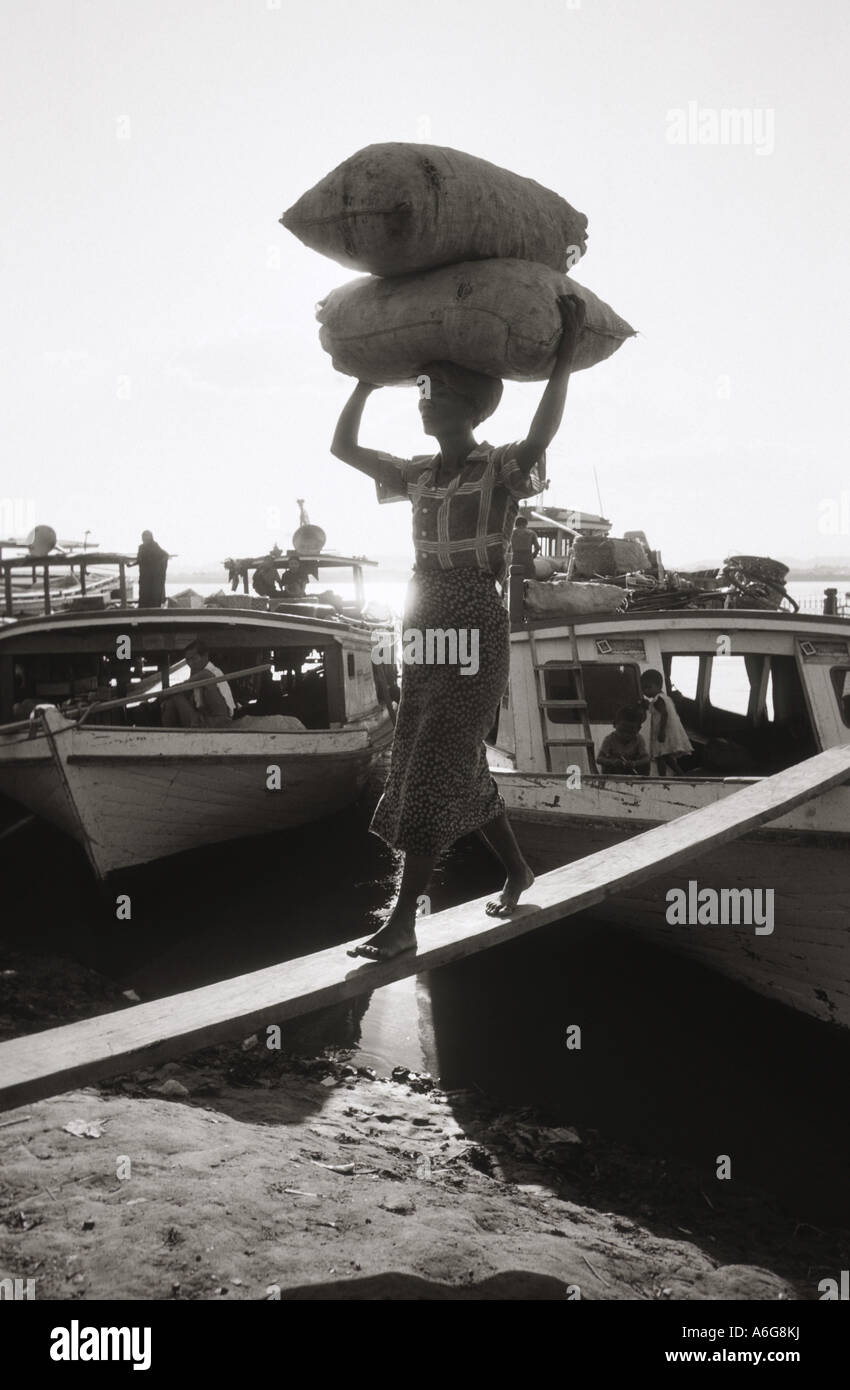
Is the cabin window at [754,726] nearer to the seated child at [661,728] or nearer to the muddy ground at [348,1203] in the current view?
the seated child at [661,728]

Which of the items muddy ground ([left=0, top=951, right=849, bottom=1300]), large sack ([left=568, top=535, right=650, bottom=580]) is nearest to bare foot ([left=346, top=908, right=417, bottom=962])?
muddy ground ([left=0, top=951, right=849, bottom=1300])

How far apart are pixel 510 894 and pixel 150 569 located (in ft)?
36.1

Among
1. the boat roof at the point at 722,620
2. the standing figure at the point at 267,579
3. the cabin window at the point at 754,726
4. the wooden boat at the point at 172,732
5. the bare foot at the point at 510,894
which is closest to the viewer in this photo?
the bare foot at the point at 510,894

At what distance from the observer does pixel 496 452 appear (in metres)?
3.04

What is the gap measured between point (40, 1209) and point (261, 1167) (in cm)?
94

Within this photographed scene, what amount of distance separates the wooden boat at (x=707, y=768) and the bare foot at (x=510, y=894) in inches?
111

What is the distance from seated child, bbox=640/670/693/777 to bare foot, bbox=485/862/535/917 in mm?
4966

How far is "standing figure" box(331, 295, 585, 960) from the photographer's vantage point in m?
3.03

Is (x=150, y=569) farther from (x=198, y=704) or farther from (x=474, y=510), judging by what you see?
(x=474, y=510)

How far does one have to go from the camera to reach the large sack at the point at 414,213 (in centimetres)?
326

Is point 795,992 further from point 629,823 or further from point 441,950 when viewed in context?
point 441,950

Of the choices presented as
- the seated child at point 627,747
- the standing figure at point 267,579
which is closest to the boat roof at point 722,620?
the seated child at point 627,747

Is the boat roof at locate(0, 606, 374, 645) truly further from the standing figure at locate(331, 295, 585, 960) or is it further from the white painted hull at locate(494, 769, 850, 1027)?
the standing figure at locate(331, 295, 585, 960)
